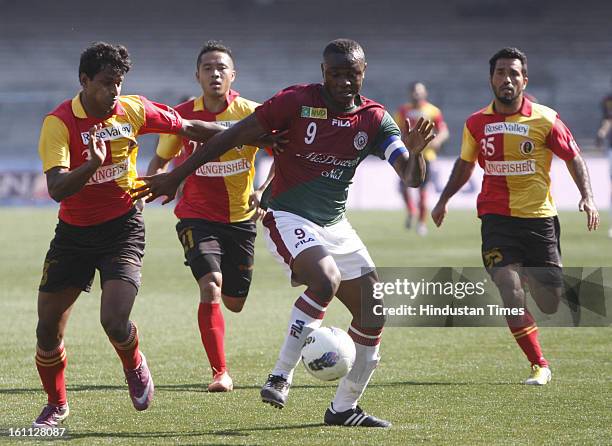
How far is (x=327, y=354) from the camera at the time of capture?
604 cm

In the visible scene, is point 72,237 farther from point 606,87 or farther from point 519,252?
point 606,87

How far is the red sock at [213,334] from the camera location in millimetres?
7727

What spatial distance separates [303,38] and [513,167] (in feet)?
100

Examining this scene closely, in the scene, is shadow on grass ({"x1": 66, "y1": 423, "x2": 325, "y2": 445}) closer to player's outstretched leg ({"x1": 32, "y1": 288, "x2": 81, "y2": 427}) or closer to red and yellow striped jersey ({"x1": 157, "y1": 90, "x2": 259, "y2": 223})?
player's outstretched leg ({"x1": 32, "y1": 288, "x2": 81, "y2": 427})

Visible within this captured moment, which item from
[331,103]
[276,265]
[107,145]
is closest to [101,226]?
[107,145]

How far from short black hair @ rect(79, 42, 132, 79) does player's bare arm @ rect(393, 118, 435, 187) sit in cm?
162

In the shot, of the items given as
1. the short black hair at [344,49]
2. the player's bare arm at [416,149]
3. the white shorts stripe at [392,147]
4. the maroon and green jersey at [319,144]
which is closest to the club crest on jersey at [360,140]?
the maroon and green jersey at [319,144]

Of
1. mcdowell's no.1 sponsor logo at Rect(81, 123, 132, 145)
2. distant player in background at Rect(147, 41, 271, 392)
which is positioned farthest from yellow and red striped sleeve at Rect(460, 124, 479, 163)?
mcdowell's no.1 sponsor logo at Rect(81, 123, 132, 145)

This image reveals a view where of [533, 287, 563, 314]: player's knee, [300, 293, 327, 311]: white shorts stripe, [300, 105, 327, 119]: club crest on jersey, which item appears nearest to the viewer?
[300, 293, 327, 311]: white shorts stripe

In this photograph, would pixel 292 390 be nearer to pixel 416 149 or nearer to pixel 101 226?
pixel 101 226

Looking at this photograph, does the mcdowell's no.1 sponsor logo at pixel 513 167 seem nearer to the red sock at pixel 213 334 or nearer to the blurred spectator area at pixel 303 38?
the red sock at pixel 213 334

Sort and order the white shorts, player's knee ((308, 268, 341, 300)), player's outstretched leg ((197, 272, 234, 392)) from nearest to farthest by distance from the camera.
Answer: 1. player's knee ((308, 268, 341, 300))
2. the white shorts
3. player's outstretched leg ((197, 272, 234, 392))

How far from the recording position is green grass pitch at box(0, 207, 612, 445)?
20.0ft

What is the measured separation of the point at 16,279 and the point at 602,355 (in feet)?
26.7
